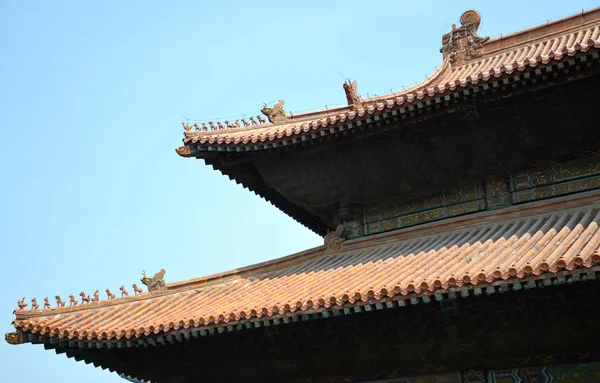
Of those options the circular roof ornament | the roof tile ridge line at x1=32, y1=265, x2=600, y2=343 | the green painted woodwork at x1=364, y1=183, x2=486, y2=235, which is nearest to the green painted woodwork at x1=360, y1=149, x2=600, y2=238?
the green painted woodwork at x1=364, y1=183, x2=486, y2=235

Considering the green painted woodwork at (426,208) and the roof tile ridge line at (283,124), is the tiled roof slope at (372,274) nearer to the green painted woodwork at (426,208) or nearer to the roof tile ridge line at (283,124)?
the green painted woodwork at (426,208)

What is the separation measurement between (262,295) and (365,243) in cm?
234

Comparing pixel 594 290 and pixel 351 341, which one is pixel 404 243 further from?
pixel 594 290

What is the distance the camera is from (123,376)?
12.3m

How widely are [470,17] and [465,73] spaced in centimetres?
146

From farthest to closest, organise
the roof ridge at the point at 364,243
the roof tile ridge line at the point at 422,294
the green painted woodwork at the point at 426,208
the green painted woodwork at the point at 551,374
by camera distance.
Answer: the green painted woodwork at the point at 426,208 < the roof ridge at the point at 364,243 < the green painted woodwork at the point at 551,374 < the roof tile ridge line at the point at 422,294

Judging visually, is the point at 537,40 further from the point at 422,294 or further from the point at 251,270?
the point at 422,294

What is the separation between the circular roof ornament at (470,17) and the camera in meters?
16.7

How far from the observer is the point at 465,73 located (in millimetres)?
16219

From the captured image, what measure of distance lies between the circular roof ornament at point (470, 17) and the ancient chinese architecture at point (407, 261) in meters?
2.78

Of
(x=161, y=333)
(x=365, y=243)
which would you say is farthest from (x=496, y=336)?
(x=161, y=333)

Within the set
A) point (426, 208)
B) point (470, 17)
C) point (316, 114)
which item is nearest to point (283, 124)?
point (316, 114)

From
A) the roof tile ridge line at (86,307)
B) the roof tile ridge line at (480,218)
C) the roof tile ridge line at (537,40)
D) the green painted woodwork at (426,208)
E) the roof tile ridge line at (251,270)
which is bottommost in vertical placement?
the roof tile ridge line at (86,307)

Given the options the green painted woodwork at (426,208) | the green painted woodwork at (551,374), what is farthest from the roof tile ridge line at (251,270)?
the green painted woodwork at (551,374)
